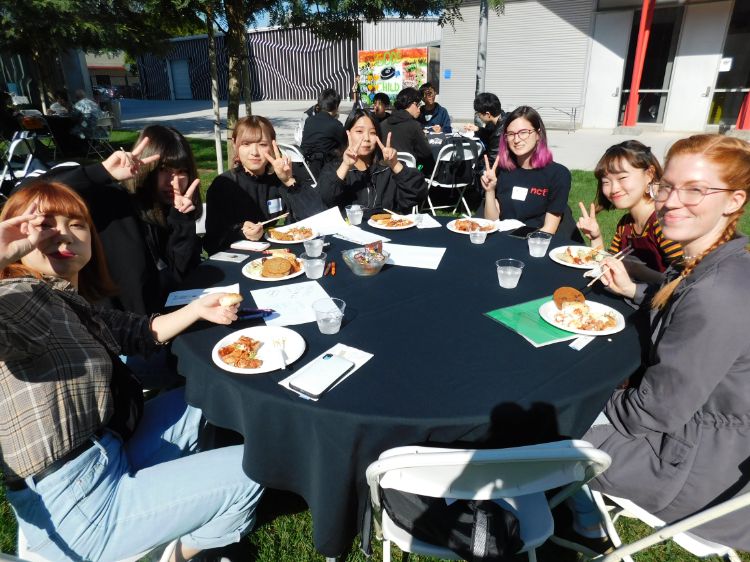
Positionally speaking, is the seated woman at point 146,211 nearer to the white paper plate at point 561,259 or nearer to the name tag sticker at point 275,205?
the name tag sticker at point 275,205

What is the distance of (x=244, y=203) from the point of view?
11.6ft

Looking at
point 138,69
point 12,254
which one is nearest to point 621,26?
point 12,254

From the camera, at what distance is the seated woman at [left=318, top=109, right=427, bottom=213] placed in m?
3.80

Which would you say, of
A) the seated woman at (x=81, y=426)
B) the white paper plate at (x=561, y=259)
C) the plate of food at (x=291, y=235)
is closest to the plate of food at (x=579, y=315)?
the white paper plate at (x=561, y=259)

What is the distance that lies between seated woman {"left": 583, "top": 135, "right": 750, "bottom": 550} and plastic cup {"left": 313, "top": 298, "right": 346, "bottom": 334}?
1.09m

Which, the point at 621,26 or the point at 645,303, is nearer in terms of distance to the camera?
the point at 645,303

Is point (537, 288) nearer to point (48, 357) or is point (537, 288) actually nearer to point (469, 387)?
point (469, 387)

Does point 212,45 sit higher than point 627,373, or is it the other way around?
point 212,45

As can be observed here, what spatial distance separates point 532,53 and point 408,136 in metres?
12.8

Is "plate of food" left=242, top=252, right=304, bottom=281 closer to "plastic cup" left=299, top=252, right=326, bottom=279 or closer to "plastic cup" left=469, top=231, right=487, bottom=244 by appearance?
"plastic cup" left=299, top=252, right=326, bottom=279

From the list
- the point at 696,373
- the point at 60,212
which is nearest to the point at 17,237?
the point at 60,212

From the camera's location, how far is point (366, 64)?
20.8 meters

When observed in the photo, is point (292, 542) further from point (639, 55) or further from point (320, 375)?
point (639, 55)

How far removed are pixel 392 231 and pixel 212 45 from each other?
485cm
